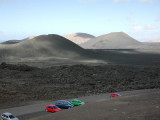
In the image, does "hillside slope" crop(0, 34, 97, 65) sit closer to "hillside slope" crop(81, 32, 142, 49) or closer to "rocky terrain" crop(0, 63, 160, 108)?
"rocky terrain" crop(0, 63, 160, 108)

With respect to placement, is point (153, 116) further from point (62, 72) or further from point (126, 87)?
point (62, 72)

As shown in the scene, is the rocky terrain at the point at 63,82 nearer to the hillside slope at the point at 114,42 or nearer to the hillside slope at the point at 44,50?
the hillside slope at the point at 44,50

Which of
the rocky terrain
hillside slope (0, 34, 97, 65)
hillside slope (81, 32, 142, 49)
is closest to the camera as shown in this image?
the rocky terrain

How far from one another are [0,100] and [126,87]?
17.0 meters

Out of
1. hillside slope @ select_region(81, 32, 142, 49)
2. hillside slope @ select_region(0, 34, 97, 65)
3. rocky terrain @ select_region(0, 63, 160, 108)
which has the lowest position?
rocky terrain @ select_region(0, 63, 160, 108)

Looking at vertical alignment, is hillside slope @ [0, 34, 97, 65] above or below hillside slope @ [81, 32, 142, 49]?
below

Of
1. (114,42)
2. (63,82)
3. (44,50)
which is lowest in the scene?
(63,82)

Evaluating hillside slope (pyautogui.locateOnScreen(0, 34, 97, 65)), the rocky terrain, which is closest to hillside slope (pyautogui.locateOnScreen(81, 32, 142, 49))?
hillside slope (pyautogui.locateOnScreen(0, 34, 97, 65))

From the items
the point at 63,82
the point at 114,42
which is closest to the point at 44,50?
the point at 63,82

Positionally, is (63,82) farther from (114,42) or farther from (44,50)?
(114,42)

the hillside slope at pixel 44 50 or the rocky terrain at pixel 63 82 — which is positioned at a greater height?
the hillside slope at pixel 44 50

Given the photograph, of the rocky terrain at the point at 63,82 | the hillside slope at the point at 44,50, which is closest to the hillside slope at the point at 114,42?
the hillside slope at the point at 44,50

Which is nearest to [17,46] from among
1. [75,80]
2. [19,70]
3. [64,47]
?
[64,47]

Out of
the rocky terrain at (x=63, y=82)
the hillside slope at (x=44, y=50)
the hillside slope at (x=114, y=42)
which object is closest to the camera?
the rocky terrain at (x=63, y=82)
